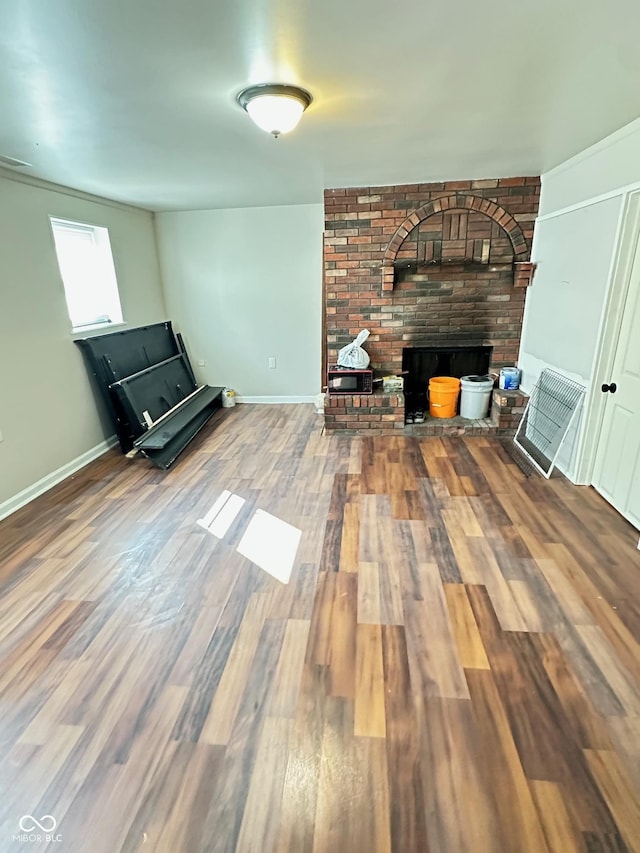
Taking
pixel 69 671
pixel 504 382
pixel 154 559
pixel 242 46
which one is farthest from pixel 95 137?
pixel 504 382

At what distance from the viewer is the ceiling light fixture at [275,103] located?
1.76 metres

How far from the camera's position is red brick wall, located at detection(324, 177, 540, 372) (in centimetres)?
396

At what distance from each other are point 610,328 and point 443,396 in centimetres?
171

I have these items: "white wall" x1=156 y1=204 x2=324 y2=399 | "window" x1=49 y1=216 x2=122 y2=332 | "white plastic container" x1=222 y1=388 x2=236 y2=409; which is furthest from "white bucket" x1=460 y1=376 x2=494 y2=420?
"window" x1=49 y1=216 x2=122 y2=332

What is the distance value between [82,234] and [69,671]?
380 cm

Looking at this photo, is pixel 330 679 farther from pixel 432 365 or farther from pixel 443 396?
pixel 432 365

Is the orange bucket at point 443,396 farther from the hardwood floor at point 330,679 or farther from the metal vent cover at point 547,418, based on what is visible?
the hardwood floor at point 330,679

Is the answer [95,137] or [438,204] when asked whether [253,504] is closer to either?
[95,137]

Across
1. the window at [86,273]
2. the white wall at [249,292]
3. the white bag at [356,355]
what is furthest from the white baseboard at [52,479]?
the white bag at [356,355]

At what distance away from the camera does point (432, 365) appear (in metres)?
4.60

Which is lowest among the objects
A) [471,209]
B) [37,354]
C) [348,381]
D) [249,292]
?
[348,381]

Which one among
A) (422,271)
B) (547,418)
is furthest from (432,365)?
(547,418)

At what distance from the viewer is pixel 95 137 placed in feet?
7.66

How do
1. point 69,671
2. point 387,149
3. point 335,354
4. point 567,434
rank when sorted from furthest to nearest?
point 335,354
point 567,434
point 387,149
point 69,671
